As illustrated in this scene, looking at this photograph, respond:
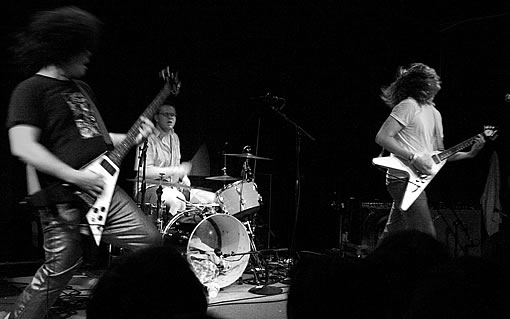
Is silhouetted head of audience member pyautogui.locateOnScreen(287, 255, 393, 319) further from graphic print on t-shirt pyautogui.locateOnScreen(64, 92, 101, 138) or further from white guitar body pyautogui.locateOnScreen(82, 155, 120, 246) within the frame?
graphic print on t-shirt pyautogui.locateOnScreen(64, 92, 101, 138)

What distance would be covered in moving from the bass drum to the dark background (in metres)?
1.34

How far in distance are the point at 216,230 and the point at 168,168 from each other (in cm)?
85

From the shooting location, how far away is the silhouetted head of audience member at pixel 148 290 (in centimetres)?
149

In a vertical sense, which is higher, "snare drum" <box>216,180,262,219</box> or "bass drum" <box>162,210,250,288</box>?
"snare drum" <box>216,180,262,219</box>

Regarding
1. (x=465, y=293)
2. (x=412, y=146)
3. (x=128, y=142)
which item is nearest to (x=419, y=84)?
(x=412, y=146)

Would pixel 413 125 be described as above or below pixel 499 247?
above

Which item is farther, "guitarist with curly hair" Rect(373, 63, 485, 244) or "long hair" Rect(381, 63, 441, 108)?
"long hair" Rect(381, 63, 441, 108)

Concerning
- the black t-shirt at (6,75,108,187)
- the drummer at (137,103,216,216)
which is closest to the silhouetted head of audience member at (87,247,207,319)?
the black t-shirt at (6,75,108,187)

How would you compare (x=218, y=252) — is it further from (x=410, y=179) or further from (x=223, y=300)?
(x=410, y=179)

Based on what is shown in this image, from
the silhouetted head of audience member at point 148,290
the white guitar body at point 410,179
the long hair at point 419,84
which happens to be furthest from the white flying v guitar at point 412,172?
the silhouetted head of audience member at point 148,290

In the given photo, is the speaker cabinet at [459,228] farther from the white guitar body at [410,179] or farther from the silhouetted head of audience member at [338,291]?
the silhouetted head of audience member at [338,291]

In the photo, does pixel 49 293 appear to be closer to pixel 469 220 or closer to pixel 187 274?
pixel 187 274

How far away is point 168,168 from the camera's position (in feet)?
19.3

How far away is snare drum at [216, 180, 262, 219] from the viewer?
580 centimetres
